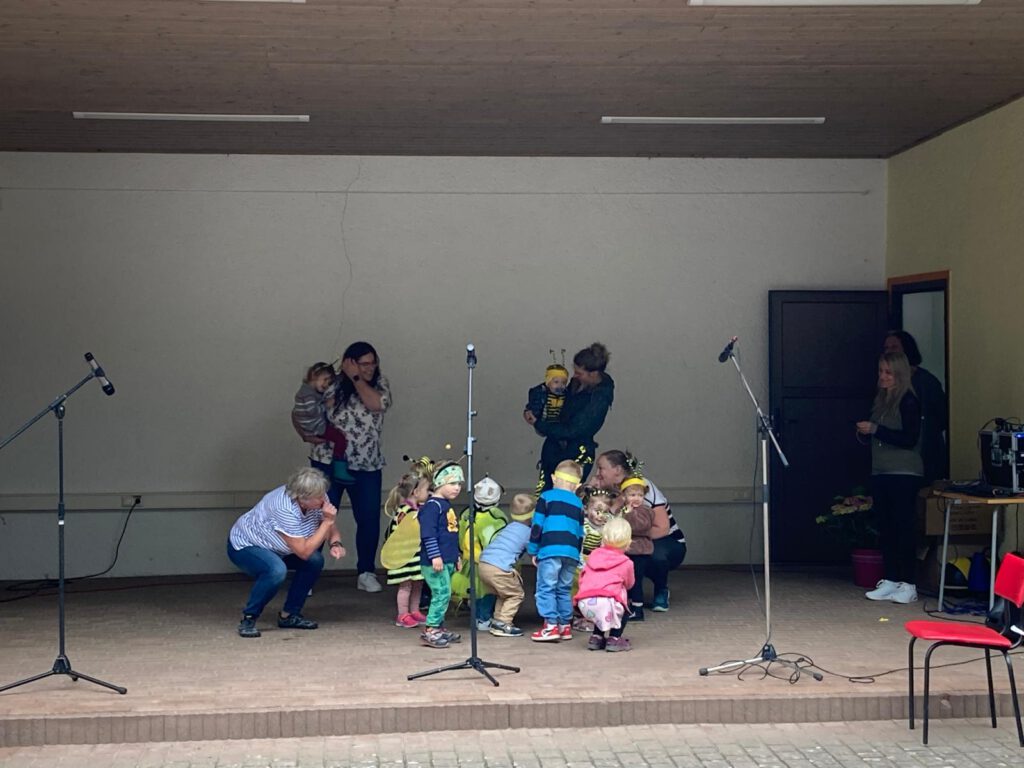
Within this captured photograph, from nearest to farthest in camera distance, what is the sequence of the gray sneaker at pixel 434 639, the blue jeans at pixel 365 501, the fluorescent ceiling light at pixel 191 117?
1. the gray sneaker at pixel 434 639
2. the fluorescent ceiling light at pixel 191 117
3. the blue jeans at pixel 365 501

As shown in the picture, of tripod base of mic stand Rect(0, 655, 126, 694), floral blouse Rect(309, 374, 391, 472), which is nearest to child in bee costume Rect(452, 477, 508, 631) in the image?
floral blouse Rect(309, 374, 391, 472)

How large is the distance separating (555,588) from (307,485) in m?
1.53

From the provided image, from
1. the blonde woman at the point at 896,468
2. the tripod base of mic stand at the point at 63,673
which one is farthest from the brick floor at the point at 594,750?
the blonde woman at the point at 896,468

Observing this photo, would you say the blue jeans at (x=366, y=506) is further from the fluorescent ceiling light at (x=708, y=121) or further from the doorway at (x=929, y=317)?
the doorway at (x=929, y=317)

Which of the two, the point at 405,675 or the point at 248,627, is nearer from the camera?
the point at 405,675

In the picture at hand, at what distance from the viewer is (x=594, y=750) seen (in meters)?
5.78

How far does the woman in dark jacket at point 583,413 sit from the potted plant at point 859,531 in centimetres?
186

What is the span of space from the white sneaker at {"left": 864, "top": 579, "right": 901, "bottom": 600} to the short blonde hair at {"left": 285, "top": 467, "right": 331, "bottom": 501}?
3.65m

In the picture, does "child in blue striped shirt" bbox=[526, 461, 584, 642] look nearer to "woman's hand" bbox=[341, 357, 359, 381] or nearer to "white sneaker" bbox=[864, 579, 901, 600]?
"woman's hand" bbox=[341, 357, 359, 381]

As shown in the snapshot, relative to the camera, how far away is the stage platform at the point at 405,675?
19.7 ft

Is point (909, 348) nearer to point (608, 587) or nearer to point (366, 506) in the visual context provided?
point (608, 587)

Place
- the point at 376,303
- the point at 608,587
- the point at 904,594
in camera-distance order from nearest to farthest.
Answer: the point at 608,587 → the point at 904,594 → the point at 376,303

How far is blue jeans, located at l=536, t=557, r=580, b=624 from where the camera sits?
742cm

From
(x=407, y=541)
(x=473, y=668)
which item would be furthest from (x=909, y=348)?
(x=473, y=668)
